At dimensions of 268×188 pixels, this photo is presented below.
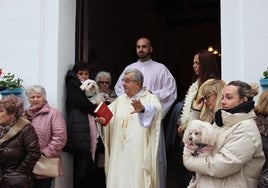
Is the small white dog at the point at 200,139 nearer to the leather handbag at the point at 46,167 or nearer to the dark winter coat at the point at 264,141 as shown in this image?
the dark winter coat at the point at 264,141

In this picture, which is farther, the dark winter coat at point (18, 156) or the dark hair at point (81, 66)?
the dark hair at point (81, 66)

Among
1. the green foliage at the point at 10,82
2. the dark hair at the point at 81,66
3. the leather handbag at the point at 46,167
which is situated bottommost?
the leather handbag at the point at 46,167

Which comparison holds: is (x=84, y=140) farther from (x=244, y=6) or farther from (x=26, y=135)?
(x=244, y=6)

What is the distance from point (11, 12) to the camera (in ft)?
19.4

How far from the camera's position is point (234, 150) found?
11.7 ft

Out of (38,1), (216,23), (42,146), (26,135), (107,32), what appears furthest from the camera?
(216,23)

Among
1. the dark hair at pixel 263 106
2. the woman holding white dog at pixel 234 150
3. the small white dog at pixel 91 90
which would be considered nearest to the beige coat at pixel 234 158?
the woman holding white dog at pixel 234 150

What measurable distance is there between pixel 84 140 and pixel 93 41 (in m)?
2.83

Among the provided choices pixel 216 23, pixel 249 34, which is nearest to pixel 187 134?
pixel 249 34

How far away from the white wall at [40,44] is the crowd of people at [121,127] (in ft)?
0.52

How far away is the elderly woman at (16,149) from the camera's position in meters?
4.68

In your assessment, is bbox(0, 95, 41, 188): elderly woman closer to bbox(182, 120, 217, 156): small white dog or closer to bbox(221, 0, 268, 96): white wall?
bbox(182, 120, 217, 156): small white dog

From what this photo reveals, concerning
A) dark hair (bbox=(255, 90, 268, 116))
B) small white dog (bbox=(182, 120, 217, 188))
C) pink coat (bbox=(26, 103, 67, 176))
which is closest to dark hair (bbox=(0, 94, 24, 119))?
pink coat (bbox=(26, 103, 67, 176))

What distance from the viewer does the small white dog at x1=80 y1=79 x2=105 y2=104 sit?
5.52m
